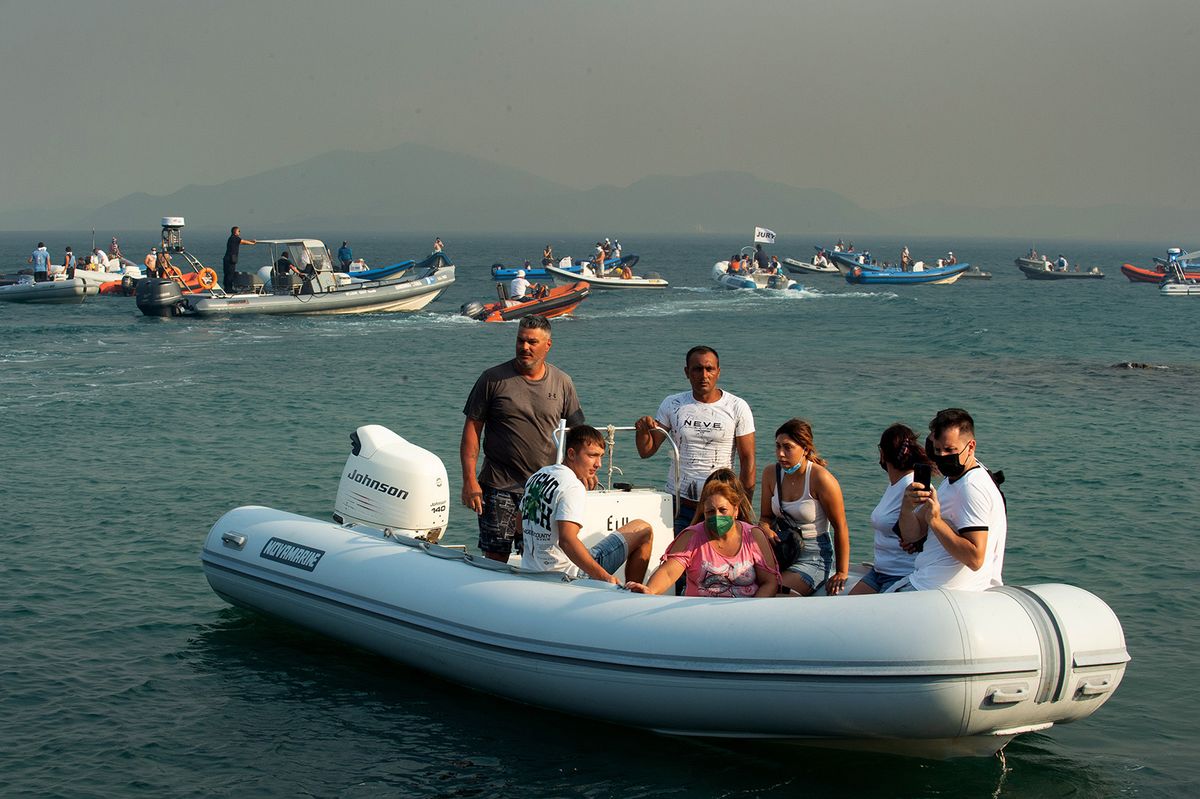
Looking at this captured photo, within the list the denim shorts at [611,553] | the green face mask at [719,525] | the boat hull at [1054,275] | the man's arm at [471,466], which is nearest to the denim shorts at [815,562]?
the green face mask at [719,525]

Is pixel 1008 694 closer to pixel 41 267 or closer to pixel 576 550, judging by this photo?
pixel 576 550

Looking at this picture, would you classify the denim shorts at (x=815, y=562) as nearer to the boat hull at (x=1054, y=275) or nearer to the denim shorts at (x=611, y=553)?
the denim shorts at (x=611, y=553)

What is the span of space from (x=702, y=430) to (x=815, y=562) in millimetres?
1007

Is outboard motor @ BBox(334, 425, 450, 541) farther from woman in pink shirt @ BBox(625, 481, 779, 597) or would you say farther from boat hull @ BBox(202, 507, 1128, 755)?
woman in pink shirt @ BBox(625, 481, 779, 597)

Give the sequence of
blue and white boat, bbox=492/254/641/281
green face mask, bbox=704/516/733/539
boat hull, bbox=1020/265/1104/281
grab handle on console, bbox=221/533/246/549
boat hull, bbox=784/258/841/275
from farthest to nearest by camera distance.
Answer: boat hull, bbox=1020/265/1104/281, boat hull, bbox=784/258/841/275, blue and white boat, bbox=492/254/641/281, grab handle on console, bbox=221/533/246/549, green face mask, bbox=704/516/733/539

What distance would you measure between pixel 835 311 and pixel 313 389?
21.4m

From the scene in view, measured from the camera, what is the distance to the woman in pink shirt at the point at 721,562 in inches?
240

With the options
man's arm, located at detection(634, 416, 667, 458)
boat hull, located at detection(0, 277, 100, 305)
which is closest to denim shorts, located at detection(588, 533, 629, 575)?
man's arm, located at detection(634, 416, 667, 458)

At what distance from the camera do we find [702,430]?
6859 mm

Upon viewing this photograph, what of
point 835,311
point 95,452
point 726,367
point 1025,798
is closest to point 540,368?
point 1025,798

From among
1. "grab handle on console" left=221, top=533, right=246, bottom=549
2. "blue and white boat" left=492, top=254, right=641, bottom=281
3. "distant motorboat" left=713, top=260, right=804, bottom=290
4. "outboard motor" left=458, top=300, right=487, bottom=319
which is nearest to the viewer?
"grab handle on console" left=221, top=533, right=246, bottom=549

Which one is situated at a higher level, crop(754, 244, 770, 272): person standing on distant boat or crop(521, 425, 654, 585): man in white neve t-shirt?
crop(754, 244, 770, 272): person standing on distant boat

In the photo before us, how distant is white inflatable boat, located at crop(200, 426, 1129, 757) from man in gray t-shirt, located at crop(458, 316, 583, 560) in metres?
0.35

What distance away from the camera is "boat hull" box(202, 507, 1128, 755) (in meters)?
5.31
